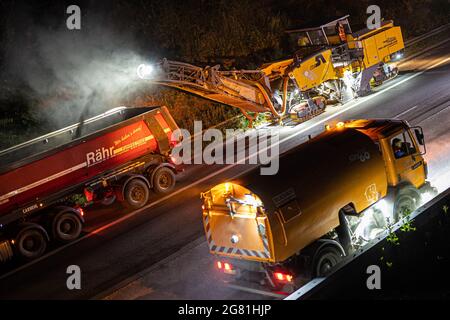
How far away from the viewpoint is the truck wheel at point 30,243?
615 inches

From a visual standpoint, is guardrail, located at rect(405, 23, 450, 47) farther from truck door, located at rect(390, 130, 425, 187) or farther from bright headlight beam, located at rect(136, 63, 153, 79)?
truck door, located at rect(390, 130, 425, 187)

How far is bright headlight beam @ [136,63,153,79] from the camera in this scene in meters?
19.8

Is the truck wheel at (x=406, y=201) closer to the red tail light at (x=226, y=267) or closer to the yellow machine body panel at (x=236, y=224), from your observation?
the yellow machine body panel at (x=236, y=224)

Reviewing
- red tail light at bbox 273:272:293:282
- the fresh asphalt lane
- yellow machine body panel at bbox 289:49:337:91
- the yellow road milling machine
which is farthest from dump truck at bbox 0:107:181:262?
red tail light at bbox 273:272:293:282

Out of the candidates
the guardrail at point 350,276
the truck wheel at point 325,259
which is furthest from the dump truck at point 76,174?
the guardrail at point 350,276

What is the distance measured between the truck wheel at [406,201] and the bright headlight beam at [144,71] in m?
10.3

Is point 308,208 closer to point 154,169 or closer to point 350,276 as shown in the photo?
point 350,276

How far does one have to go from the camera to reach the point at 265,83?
22531mm

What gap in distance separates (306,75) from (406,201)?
11240 millimetres

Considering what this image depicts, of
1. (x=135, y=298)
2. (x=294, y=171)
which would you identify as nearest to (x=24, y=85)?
(x=135, y=298)

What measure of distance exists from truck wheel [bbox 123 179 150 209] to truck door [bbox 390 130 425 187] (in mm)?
8292

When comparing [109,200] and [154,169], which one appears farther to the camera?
[154,169]

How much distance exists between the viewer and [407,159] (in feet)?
Answer: 41.6

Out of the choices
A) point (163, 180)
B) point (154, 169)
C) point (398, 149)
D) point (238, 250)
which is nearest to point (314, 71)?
point (163, 180)
